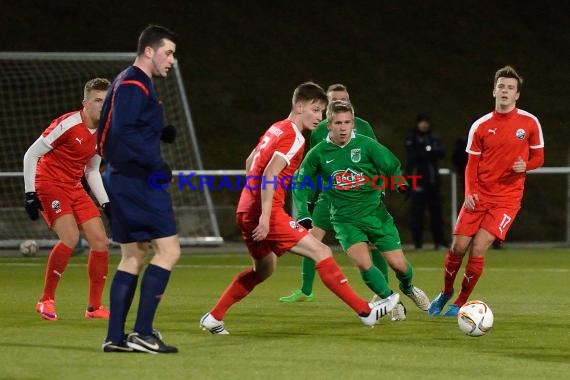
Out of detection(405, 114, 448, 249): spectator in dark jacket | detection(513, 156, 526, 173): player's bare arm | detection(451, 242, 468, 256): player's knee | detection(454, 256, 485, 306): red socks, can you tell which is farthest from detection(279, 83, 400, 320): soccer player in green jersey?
detection(405, 114, 448, 249): spectator in dark jacket

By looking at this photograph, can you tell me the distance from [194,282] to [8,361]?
5.87 metres

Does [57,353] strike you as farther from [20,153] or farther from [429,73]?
[429,73]

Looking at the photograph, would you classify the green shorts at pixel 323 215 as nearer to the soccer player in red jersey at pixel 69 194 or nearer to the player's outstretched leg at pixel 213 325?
the soccer player in red jersey at pixel 69 194

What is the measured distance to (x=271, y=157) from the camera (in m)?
7.70

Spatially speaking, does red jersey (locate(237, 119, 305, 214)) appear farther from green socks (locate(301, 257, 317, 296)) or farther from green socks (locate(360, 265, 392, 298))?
green socks (locate(301, 257, 317, 296))

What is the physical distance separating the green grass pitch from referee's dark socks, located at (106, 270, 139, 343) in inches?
5.7

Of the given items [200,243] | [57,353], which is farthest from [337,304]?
[200,243]

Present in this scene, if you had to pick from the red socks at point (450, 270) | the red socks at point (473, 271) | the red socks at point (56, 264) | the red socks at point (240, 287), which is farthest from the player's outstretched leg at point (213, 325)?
the red socks at point (473, 271)

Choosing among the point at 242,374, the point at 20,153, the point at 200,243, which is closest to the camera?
the point at 242,374

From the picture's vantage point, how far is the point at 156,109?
6719mm

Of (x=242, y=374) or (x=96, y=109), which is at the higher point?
(x=96, y=109)

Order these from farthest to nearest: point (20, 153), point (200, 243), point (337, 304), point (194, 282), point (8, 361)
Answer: point (20, 153) → point (200, 243) → point (194, 282) → point (337, 304) → point (8, 361)

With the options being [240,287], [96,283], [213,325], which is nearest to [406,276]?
[240,287]

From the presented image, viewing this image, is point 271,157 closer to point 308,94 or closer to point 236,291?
point 308,94
